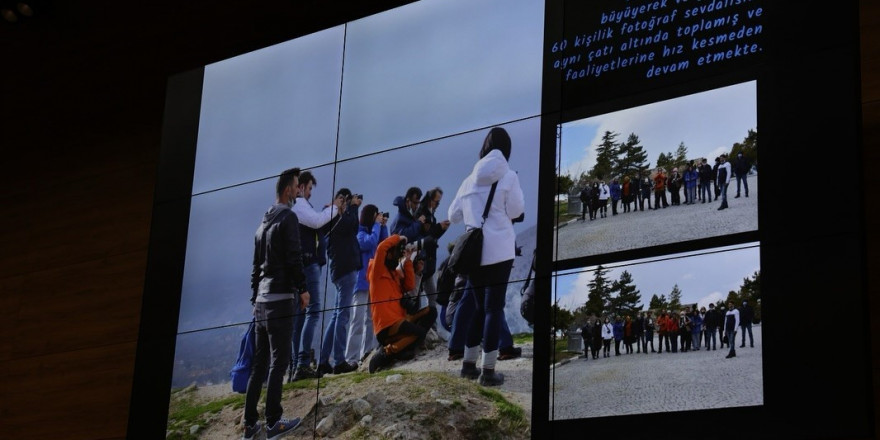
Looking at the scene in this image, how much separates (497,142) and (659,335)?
1534 millimetres

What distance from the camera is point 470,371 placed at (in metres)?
6.54

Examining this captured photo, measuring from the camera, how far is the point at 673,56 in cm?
646

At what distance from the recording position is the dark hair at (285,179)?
25.2ft

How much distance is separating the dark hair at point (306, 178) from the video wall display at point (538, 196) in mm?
36

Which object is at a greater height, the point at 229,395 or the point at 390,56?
the point at 390,56

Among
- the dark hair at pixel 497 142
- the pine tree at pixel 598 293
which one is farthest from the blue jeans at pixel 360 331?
the pine tree at pixel 598 293

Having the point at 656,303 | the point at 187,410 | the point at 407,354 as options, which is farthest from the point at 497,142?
the point at 187,410

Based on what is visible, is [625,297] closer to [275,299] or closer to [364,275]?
[364,275]

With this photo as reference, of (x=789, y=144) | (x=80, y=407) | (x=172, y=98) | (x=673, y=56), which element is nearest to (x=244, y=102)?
(x=172, y=98)

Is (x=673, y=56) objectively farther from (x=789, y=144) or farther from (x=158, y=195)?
(x=158, y=195)

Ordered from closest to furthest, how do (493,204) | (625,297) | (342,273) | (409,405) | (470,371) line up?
(625,297), (470,371), (409,405), (493,204), (342,273)

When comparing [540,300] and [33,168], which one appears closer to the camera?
[540,300]

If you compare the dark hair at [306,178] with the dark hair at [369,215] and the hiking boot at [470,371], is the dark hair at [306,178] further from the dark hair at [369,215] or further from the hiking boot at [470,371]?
the hiking boot at [470,371]

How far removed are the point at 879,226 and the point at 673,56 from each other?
4.48ft
